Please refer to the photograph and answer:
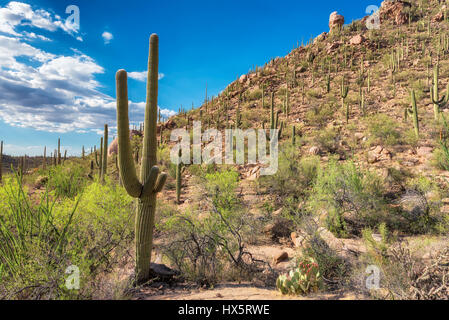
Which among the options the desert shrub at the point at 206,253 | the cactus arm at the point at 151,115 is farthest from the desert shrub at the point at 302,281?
the cactus arm at the point at 151,115

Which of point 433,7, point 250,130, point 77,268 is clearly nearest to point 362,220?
point 77,268

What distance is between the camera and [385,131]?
50.2ft

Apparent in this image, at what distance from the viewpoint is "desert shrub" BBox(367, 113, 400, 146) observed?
14.7 m

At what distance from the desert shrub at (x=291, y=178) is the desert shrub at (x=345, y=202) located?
2.21 m

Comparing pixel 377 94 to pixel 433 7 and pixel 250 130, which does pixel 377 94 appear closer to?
pixel 250 130

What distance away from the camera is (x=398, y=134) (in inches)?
602

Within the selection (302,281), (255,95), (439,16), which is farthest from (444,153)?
(439,16)

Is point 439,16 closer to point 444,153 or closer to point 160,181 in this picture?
point 444,153

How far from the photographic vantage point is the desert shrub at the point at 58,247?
13.0ft

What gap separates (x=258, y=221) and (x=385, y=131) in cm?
1124

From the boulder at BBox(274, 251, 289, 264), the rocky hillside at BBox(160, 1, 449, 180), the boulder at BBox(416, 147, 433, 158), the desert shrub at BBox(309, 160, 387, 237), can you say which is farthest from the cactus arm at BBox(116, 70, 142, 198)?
the boulder at BBox(416, 147, 433, 158)

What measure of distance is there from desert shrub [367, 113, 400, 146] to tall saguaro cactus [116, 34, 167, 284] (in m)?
14.5

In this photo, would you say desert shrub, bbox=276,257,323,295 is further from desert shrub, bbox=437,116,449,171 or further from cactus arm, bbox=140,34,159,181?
cactus arm, bbox=140,34,159,181
